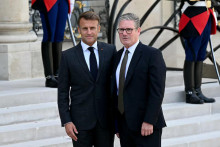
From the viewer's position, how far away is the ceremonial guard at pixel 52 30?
6565 millimetres

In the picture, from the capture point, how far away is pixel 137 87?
389cm

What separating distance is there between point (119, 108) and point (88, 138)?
0.29 metres

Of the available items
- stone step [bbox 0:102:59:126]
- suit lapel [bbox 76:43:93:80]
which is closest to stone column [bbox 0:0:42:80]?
stone step [bbox 0:102:59:126]

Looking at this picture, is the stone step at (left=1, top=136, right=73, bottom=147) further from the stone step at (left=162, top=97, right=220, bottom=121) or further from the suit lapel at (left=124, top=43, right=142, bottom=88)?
the suit lapel at (left=124, top=43, right=142, bottom=88)

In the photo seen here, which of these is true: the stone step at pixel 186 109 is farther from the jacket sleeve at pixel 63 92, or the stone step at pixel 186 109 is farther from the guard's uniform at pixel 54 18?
the jacket sleeve at pixel 63 92

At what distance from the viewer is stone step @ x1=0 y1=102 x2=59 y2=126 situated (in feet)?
19.4

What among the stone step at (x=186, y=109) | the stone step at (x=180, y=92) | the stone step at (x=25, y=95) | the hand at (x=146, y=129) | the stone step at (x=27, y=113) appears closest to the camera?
the hand at (x=146, y=129)

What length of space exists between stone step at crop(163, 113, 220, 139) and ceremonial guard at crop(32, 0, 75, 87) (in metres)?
1.34

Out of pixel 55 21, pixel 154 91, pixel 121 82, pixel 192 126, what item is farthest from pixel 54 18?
pixel 154 91

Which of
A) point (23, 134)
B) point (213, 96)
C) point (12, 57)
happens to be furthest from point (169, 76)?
point (23, 134)

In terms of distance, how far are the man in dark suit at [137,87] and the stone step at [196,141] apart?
2.34m

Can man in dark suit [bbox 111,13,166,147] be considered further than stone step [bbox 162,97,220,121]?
No

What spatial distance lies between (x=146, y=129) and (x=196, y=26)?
10.5ft

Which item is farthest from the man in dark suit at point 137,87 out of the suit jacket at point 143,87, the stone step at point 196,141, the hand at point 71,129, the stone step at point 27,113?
the stone step at point 196,141
